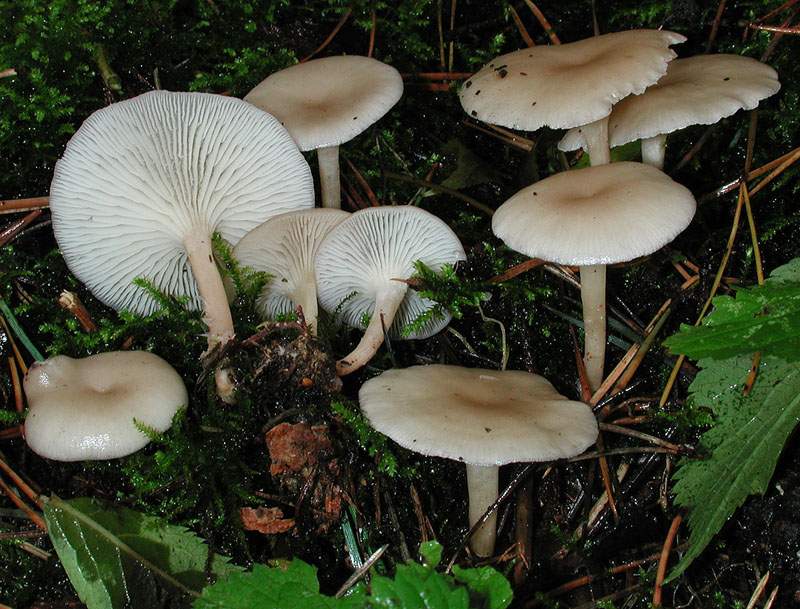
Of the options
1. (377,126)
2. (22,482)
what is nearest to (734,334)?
(377,126)

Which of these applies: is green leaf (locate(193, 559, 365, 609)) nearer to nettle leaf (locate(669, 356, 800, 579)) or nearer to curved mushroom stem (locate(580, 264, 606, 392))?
nettle leaf (locate(669, 356, 800, 579))

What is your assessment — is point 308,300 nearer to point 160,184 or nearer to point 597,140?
point 160,184

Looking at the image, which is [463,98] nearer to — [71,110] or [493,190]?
[493,190]

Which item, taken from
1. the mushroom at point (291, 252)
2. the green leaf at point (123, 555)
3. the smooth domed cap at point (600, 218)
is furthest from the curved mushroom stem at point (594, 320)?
the green leaf at point (123, 555)

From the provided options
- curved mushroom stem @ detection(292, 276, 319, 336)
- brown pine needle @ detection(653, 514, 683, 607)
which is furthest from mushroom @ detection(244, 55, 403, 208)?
brown pine needle @ detection(653, 514, 683, 607)

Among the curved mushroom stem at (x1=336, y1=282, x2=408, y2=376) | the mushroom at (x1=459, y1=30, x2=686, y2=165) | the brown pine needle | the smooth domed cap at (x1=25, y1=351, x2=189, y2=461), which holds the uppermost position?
the mushroom at (x1=459, y1=30, x2=686, y2=165)
